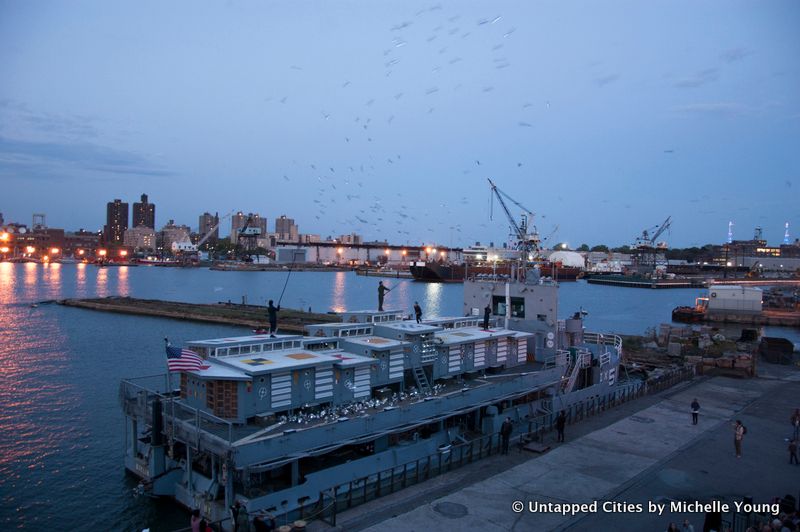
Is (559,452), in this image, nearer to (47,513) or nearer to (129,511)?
(129,511)

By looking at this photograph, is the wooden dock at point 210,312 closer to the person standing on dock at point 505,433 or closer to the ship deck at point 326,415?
the ship deck at point 326,415

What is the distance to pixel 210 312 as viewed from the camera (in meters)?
62.8

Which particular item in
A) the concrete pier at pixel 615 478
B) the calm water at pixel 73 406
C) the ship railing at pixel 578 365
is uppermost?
the ship railing at pixel 578 365

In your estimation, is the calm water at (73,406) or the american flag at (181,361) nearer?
the american flag at (181,361)

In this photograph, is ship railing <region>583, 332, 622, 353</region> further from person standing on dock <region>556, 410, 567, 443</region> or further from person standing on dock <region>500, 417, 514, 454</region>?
person standing on dock <region>500, 417, 514, 454</region>

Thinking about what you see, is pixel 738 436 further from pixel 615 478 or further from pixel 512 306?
pixel 512 306

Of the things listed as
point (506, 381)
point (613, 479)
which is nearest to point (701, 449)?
point (613, 479)

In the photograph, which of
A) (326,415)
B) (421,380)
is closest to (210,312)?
(421,380)

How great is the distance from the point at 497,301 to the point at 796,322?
214ft

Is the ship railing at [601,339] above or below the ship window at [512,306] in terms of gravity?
below

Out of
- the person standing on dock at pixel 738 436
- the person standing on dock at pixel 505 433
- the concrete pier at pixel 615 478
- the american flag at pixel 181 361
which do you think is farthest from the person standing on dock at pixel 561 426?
the american flag at pixel 181 361

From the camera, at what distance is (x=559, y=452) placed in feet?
57.1

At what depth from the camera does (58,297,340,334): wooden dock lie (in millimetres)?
56969

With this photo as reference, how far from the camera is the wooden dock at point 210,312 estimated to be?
56969mm
